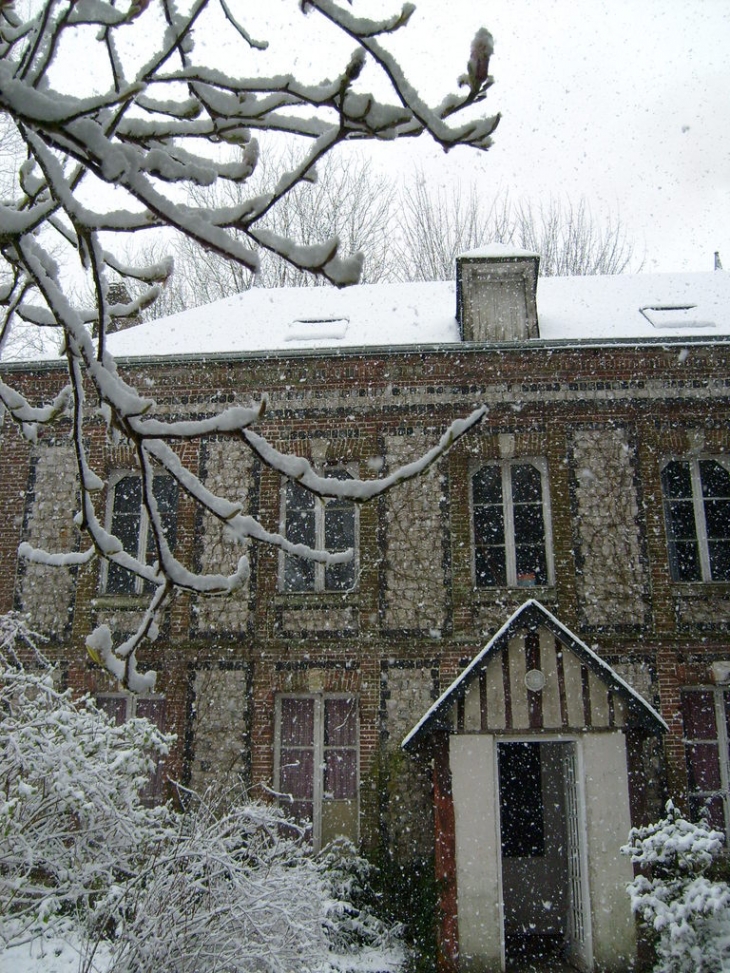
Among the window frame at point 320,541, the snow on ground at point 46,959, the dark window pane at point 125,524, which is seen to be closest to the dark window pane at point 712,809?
the window frame at point 320,541

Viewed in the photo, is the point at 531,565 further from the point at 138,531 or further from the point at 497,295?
the point at 138,531

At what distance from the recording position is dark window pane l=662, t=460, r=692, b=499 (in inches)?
433

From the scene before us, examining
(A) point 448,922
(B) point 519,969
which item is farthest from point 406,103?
(B) point 519,969

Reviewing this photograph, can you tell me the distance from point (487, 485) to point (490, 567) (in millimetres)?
1166

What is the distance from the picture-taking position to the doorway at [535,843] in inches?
395

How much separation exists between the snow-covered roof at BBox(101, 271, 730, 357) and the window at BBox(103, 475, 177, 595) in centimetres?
197

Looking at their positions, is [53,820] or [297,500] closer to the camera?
[53,820]

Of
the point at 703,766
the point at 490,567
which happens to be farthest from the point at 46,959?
the point at 703,766

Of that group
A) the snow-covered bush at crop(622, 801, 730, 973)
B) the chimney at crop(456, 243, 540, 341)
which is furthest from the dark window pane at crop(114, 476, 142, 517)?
the snow-covered bush at crop(622, 801, 730, 973)

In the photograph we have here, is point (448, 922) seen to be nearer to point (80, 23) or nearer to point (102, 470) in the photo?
point (102, 470)

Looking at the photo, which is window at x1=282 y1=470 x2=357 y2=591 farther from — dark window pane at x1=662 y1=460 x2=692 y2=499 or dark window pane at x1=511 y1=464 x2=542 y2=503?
dark window pane at x1=662 y1=460 x2=692 y2=499

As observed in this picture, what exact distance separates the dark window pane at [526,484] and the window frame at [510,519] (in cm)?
5

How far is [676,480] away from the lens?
436 inches

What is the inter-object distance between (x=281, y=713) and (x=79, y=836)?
5.07m
